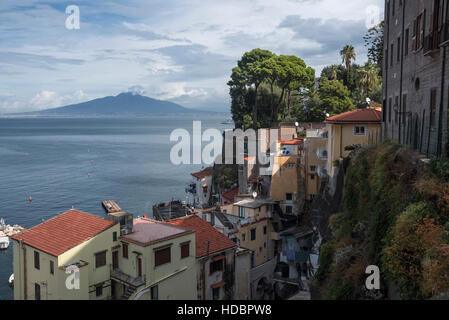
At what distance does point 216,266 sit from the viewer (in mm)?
23219

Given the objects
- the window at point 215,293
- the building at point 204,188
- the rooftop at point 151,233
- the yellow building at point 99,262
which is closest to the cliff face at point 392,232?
the yellow building at point 99,262

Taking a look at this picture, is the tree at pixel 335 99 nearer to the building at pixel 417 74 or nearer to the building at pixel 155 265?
the building at pixel 417 74

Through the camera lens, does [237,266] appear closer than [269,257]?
Yes

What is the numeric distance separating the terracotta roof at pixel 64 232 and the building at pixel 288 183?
20.9 m

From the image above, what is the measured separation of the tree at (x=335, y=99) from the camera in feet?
151

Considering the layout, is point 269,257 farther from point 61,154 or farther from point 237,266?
point 61,154

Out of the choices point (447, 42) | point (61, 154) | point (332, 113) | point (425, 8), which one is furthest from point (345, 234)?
point (61, 154)

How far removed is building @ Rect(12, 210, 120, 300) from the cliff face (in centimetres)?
1045

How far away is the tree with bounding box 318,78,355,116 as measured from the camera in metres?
46.1

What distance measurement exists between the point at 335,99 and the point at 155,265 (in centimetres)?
3412

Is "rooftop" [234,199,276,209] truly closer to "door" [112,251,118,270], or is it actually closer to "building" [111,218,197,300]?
"building" [111,218,197,300]

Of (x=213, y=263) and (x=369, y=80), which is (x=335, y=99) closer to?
(x=369, y=80)

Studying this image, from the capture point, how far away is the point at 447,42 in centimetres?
1292
